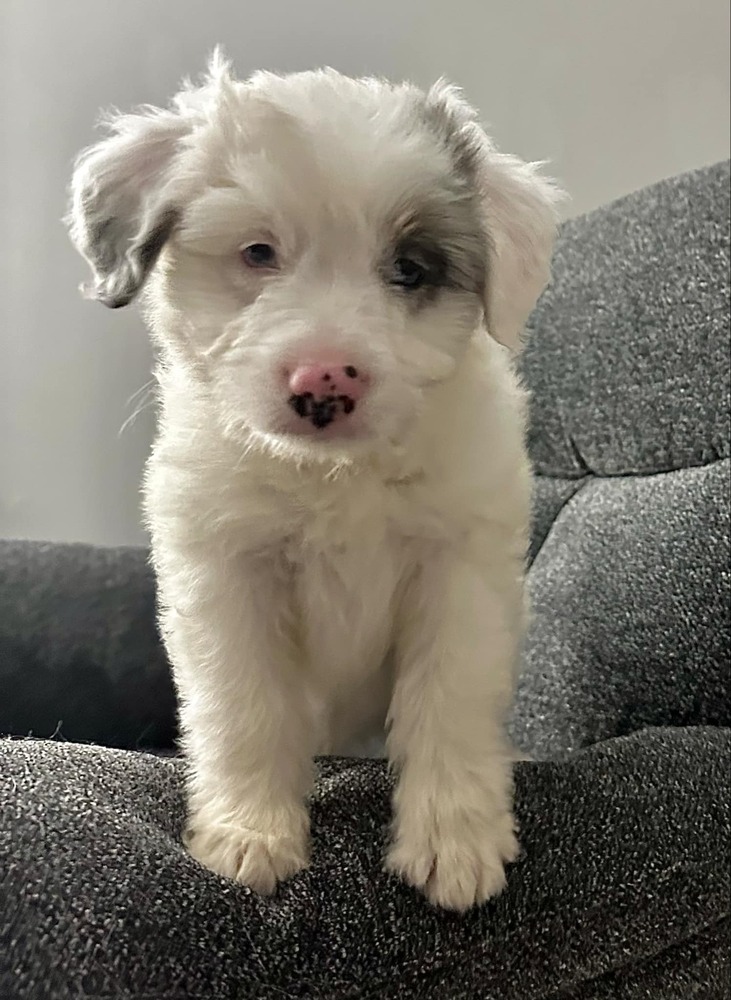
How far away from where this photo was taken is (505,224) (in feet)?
3.98

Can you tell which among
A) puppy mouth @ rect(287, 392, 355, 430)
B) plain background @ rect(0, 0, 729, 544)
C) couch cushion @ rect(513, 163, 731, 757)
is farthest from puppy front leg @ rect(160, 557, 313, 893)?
plain background @ rect(0, 0, 729, 544)

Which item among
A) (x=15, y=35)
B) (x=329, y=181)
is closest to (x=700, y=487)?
(x=329, y=181)

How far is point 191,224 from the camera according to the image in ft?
3.80

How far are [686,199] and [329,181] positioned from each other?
104 cm

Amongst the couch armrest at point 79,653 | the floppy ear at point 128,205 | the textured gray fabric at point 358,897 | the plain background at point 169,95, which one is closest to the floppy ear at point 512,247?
the floppy ear at point 128,205

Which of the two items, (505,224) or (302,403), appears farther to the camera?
(505,224)

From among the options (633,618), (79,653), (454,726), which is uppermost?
(454,726)

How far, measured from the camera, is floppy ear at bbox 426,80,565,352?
3.94 feet

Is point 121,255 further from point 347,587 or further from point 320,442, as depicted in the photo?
point 347,587

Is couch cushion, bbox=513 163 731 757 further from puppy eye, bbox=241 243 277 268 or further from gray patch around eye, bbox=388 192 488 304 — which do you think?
puppy eye, bbox=241 243 277 268

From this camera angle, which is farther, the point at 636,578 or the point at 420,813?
the point at 636,578

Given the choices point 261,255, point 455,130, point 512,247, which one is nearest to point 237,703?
point 261,255

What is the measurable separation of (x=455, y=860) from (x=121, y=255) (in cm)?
76

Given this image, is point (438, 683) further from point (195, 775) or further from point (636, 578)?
point (636, 578)
